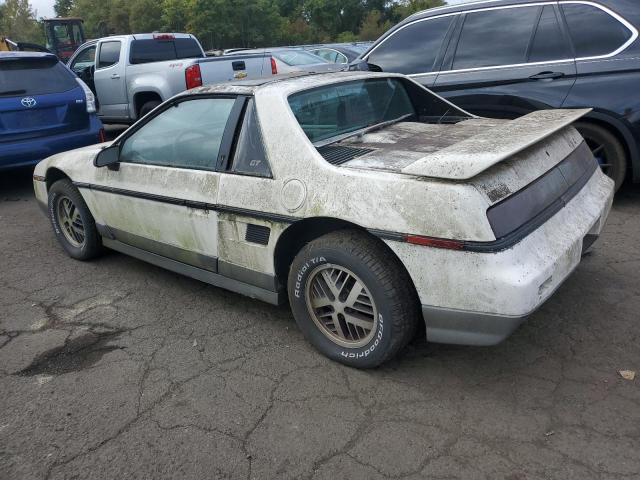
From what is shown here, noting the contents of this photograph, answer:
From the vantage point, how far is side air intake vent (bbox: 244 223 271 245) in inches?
123

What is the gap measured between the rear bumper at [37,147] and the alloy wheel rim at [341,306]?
195 inches

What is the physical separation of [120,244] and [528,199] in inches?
120

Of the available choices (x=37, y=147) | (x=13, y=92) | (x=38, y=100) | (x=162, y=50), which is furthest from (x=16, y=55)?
(x=162, y=50)

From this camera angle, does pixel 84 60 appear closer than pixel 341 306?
No

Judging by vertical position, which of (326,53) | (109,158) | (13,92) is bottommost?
(109,158)

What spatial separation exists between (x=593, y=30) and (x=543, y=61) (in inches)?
18.2

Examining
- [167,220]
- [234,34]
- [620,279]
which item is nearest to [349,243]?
[167,220]

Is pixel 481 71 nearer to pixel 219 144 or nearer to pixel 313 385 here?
pixel 219 144

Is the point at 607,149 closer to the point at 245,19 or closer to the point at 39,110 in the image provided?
Answer: the point at 39,110

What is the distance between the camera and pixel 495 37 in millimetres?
5352

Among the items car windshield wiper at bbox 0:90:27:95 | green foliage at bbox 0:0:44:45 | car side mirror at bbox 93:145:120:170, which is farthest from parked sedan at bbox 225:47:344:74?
green foliage at bbox 0:0:44:45

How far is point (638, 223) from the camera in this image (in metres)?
4.76

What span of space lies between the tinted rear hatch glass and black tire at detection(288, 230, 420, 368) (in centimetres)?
499

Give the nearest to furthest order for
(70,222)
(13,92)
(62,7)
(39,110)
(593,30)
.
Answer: (70,222), (593,30), (13,92), (39,110), (62,7)
